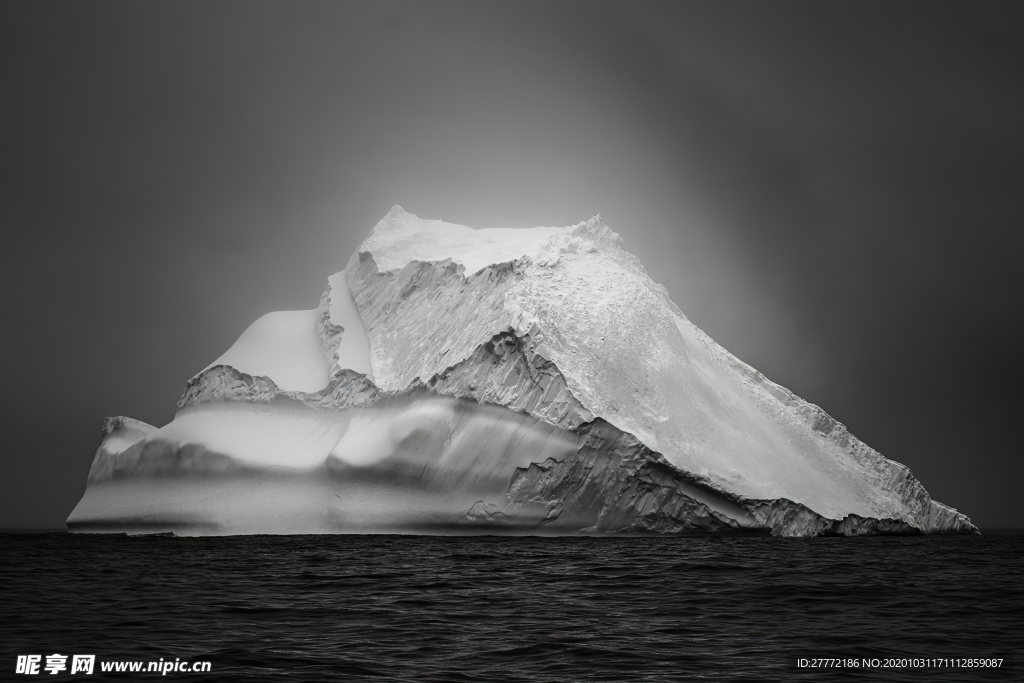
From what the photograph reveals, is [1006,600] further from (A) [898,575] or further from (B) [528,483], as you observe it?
(B) [528,483]

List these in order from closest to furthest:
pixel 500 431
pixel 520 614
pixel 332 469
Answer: pixel 520 614 < pixel 500 431 < pixel 332 469

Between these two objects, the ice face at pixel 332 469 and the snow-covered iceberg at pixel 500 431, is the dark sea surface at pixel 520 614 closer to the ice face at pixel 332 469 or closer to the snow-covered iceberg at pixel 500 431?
the snow-covered iceberg at pixel 500 431

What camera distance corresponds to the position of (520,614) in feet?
22.2

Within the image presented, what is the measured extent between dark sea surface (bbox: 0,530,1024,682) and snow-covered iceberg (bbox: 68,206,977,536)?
524 centimetres

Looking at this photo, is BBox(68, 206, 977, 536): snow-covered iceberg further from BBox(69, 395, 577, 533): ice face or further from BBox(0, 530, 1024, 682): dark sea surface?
BBox(0, 530, 1024, 682): dark sea surface

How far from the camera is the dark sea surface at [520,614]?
4.92 m

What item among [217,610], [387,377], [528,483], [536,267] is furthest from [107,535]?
[217,610]

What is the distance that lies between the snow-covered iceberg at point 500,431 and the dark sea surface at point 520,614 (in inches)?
206

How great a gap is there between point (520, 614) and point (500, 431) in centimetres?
1198

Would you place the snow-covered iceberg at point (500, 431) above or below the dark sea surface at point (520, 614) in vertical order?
above

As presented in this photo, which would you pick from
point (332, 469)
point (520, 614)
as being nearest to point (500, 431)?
point (332, 469)

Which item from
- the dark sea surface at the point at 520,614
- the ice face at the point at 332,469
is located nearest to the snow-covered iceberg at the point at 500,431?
the ice face at the point at 332,469

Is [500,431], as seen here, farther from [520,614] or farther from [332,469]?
[520,614]

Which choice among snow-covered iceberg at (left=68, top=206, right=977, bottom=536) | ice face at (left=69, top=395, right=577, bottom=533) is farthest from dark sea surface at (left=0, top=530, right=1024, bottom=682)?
ice face at (left=69, top=395, right=577, bottom=533)
